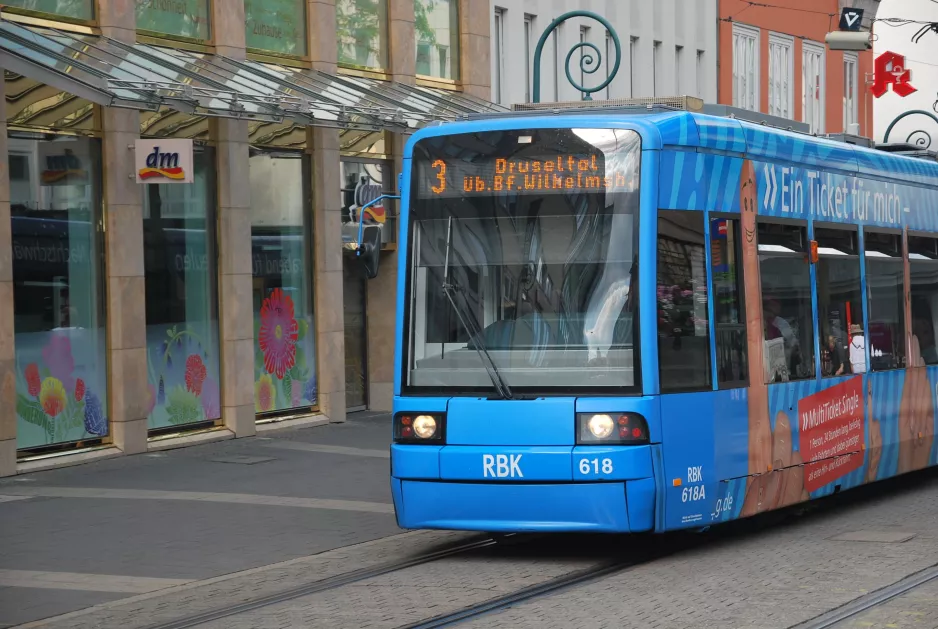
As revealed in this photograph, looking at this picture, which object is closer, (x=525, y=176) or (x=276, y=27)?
(x=525, y=176)

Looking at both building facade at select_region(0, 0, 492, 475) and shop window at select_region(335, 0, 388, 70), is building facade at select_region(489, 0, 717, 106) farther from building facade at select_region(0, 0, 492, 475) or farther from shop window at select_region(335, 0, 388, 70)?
shop window at select_region(335, 0, 388, 70)

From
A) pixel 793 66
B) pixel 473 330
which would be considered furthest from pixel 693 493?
pixel 793 66

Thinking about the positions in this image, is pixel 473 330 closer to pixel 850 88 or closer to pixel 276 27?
pixel 276 27

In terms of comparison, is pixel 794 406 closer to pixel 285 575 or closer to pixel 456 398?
pixel 456 398

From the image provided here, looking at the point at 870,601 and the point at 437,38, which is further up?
the point at 437,38

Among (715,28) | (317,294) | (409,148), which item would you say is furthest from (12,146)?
(715,28)

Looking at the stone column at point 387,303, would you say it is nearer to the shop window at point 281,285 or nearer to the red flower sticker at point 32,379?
the shop window at point 281,285

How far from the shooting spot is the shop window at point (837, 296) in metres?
12.5

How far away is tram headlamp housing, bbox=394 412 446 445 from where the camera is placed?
1039cm

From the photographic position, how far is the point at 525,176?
10.5m

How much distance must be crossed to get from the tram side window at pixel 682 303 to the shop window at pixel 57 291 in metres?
8.69

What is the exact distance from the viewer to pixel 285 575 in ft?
35.2

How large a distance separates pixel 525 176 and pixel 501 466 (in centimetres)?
185

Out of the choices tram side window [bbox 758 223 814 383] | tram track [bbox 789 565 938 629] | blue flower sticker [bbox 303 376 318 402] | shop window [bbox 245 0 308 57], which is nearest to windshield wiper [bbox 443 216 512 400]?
tram side window [bbox 758 223 814 383]
